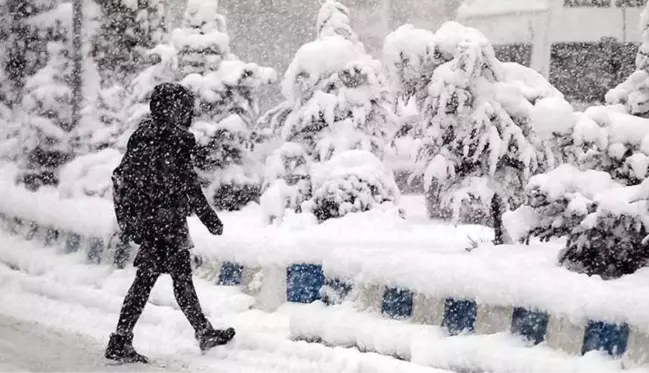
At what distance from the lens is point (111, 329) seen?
8438mm

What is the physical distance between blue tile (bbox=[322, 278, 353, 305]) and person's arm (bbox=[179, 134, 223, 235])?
952 millimetres

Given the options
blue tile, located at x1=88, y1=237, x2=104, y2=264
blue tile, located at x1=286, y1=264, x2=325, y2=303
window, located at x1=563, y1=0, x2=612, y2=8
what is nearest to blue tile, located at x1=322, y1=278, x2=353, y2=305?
blue tile, located at x1=286, y1=264, x2=325, y2=303

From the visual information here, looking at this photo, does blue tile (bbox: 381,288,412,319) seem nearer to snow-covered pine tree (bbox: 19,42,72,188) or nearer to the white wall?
snow-covered pine tree (bbox: 19,42,72,188)

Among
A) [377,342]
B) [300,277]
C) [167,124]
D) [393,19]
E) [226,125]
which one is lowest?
[377,342]

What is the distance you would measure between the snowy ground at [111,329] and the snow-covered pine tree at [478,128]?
2332 mm

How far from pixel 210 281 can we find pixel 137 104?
23.1ft

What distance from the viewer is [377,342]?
265 inches

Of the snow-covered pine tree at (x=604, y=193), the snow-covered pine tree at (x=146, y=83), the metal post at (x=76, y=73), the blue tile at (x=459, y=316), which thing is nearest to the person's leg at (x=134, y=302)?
the blue tile at (x=459, y=316)

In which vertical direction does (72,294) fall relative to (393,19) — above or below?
below

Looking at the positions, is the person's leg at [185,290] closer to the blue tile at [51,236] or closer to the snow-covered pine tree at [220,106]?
the blue tile at [51,236]

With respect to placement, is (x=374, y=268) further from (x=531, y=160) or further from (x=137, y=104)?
(x=137, y=104)

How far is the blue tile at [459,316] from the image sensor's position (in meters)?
6.29

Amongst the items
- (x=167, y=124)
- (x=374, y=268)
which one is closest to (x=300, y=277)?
(x=374, y=268)

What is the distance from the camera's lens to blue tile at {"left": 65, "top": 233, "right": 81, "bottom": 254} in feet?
36.2
